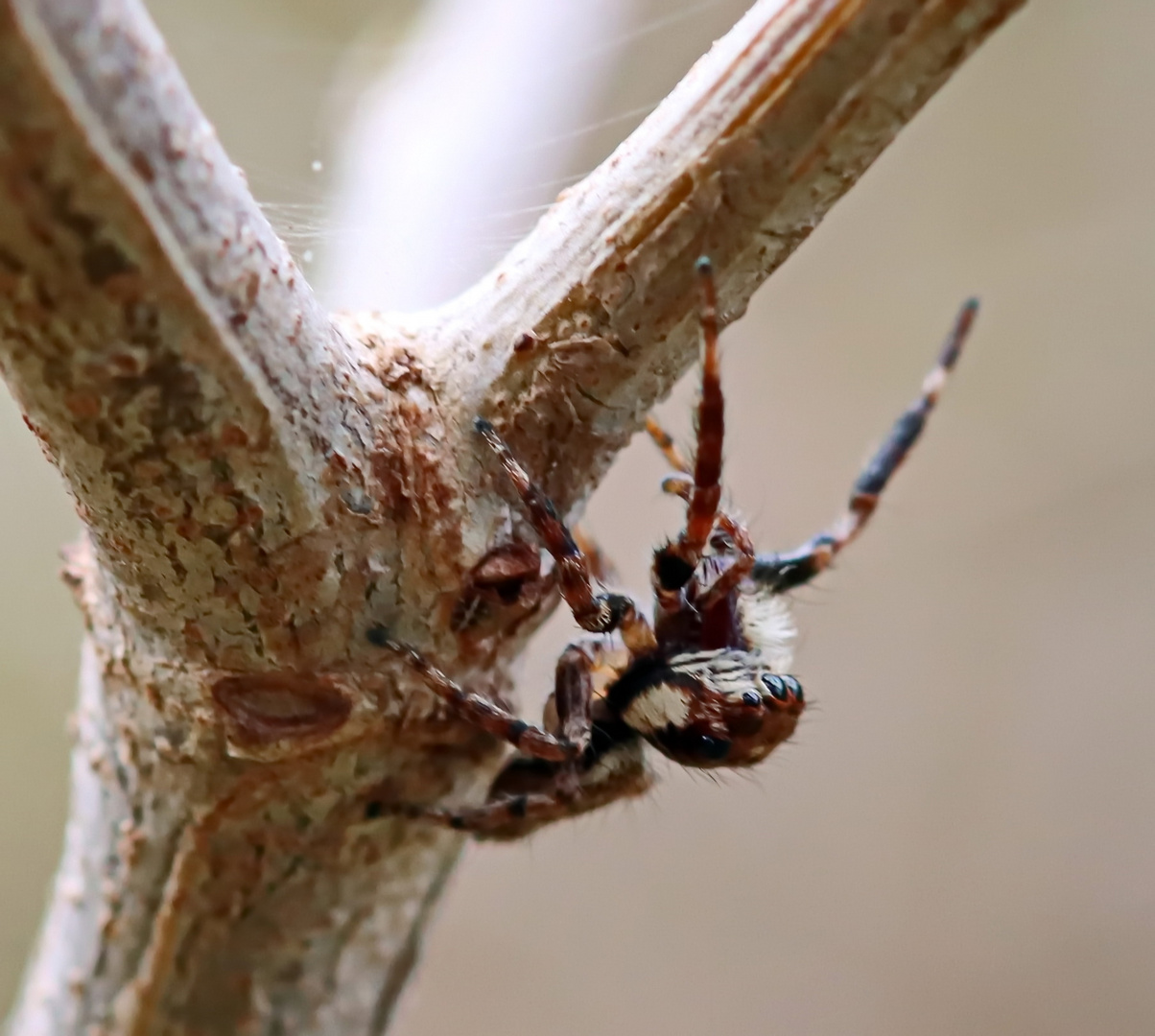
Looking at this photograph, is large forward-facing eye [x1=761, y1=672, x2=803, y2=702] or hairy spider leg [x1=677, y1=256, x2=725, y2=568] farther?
large forward-facing eye [x1=761, y1=672, x2=803, y2=702]

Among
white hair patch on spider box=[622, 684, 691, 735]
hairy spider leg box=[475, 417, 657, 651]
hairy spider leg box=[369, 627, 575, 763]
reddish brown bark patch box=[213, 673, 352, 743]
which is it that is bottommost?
reddish brown bark patch box=[213, 673, 352, 743]

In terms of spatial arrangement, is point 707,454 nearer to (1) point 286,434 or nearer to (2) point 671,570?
(2) point 671,570

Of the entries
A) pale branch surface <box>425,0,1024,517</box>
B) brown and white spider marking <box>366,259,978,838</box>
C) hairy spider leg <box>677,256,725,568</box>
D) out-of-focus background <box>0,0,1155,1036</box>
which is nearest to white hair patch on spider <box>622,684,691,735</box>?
brown and white spider marking <box>366,259,978,838</box>

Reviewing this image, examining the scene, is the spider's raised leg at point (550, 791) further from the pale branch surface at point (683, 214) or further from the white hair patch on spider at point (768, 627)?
the pale branch surface at point (683, 214)

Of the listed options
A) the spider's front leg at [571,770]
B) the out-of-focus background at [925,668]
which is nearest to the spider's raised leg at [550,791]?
the spider's front leg at [571,770]

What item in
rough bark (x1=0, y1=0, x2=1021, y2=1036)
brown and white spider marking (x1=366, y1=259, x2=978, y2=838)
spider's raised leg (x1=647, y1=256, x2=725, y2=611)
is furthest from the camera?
brown and white spider marking (x1=366, y1=259, x2=978, y2=838)

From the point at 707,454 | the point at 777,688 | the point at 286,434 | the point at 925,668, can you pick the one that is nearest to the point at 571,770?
the point at 777,688

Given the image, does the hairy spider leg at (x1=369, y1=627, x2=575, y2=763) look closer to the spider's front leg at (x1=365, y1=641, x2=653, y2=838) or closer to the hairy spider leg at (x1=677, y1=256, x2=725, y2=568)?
the spider's front leg at (x1=365, y1=641, x2=653, y2=838)
